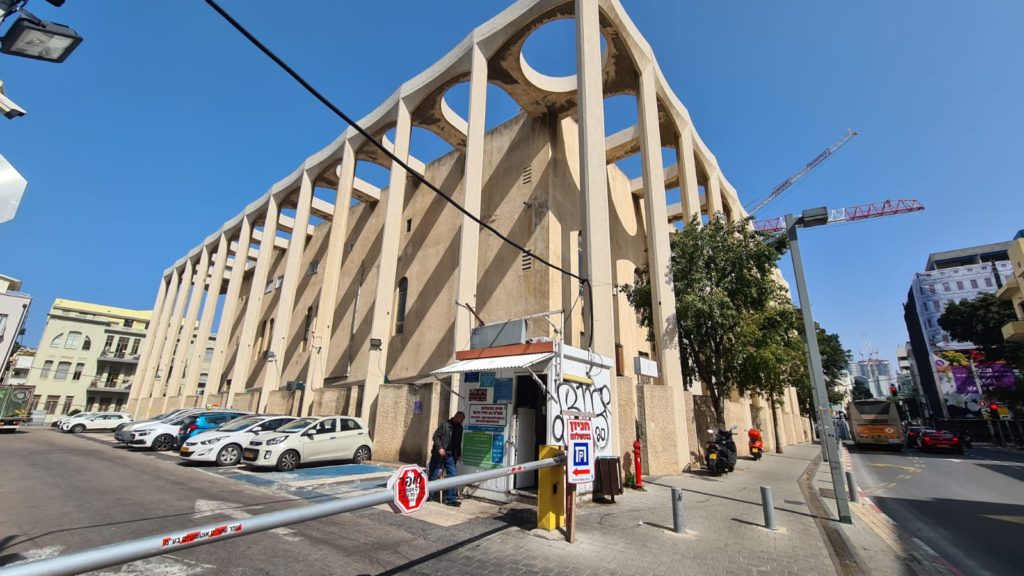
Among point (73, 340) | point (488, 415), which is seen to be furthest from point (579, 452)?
point (73, 340)

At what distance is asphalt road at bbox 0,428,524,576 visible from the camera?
4.97 m

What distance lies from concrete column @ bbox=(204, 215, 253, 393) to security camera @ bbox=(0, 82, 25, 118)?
27867mm

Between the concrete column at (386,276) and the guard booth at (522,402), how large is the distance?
7057mm

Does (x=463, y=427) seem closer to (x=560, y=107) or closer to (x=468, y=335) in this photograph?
(x=468, y=335)

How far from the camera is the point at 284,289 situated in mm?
23969

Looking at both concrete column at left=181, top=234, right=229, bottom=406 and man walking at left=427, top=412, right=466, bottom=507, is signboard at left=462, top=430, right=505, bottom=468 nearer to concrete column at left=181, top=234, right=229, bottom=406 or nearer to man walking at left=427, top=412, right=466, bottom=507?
man walking at left=427, top=412, right=466, bottom=507

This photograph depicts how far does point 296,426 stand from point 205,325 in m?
25.5

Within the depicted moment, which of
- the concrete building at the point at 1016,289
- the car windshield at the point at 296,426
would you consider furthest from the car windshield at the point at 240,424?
the concrete building at the point at 1016,289

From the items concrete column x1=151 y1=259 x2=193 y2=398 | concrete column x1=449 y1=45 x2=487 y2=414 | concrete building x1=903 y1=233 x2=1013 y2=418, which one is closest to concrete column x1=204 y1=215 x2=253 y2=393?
concrete column x1=151 y1=259 x2=193 y2=398

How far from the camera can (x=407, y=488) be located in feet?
13.5

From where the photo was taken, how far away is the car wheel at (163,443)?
1655 cm

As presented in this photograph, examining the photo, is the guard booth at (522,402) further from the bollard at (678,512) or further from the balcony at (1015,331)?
the balcony at (1015,331)

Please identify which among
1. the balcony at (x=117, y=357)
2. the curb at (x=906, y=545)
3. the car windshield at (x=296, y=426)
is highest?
the balcony at (x=117, y=357)

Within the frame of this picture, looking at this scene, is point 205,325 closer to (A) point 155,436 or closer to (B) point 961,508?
(A) point 155,436
